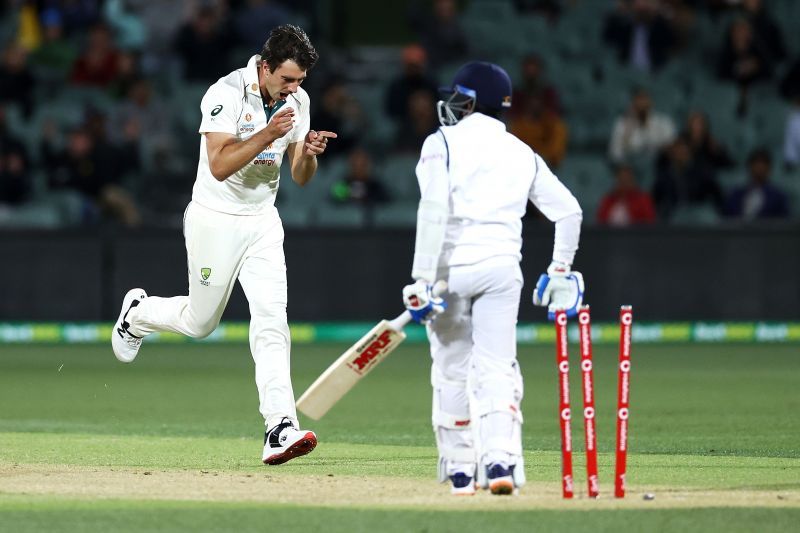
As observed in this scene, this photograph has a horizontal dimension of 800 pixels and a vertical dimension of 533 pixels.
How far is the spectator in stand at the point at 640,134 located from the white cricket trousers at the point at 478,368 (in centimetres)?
1001

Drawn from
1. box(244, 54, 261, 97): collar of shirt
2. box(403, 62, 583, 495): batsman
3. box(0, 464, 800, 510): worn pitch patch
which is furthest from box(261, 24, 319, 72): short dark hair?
box(0, 464, 800, 510): worn pitch patch

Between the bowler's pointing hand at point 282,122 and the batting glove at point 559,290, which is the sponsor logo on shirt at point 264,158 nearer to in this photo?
the bowler's pointing hand at point 282,122

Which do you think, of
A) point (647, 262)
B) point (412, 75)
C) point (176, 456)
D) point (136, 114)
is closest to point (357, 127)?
point (412, 75)

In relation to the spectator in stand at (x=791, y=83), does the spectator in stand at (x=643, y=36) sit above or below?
above

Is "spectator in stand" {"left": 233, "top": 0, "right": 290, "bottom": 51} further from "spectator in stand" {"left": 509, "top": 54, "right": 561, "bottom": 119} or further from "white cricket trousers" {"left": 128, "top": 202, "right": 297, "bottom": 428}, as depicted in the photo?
"white cricket trousers" {"left": 128, "top": 202, "right": 297, "bottom": 428}

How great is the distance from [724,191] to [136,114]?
604cm

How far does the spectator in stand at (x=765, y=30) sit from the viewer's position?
1725cm

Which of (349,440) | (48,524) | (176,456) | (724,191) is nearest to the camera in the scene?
(48,524)

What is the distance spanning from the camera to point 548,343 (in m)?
15.5

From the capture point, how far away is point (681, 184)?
51.8 ft

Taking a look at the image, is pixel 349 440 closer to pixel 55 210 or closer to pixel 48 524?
pixel 48 524

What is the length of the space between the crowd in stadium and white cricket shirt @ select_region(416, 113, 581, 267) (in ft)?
29.7

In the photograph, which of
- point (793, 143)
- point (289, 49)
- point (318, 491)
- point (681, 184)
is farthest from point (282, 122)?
point (793, 143)

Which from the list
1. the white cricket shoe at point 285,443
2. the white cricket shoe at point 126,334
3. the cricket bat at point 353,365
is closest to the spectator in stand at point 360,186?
the white cricket shoe at point 126,334
